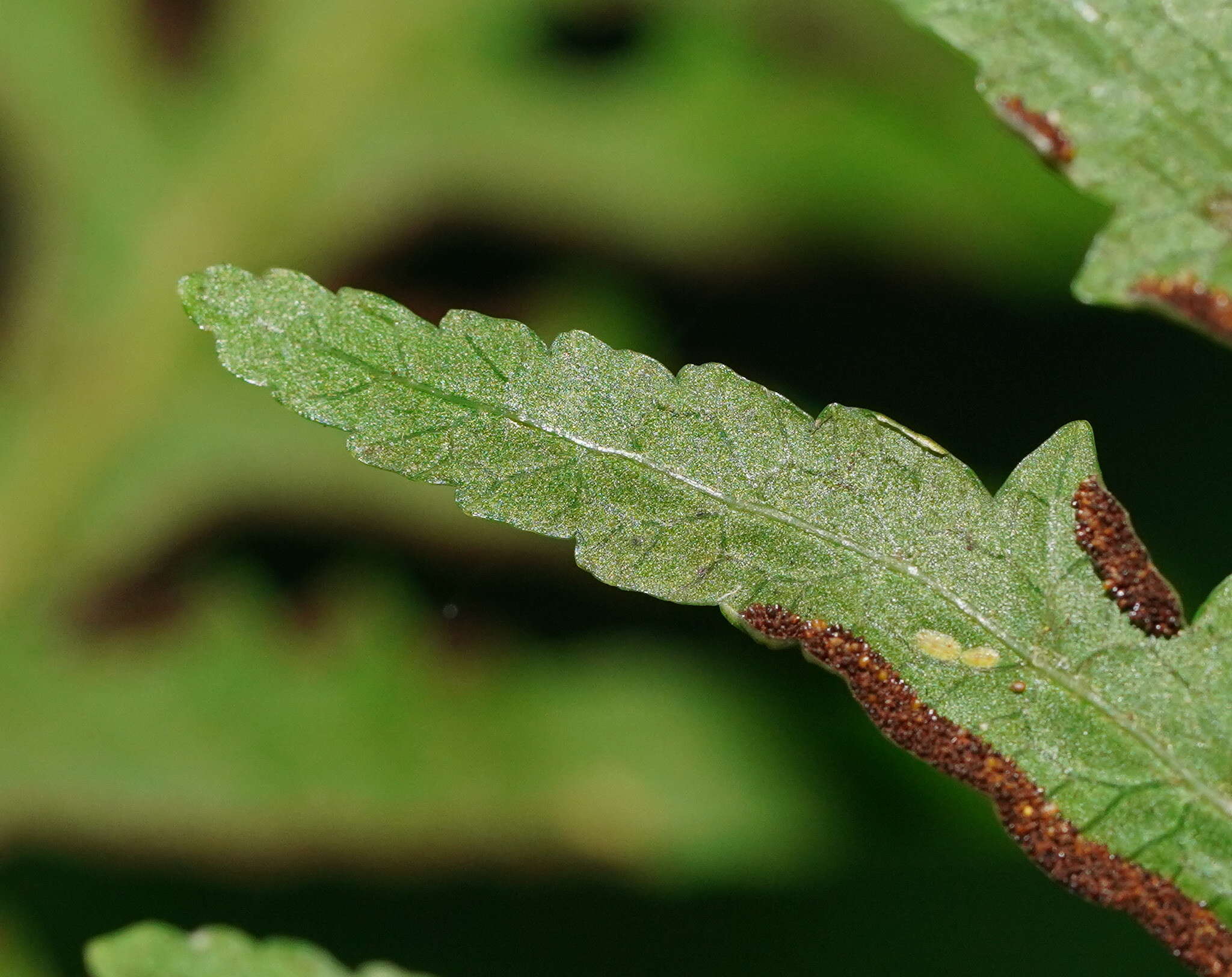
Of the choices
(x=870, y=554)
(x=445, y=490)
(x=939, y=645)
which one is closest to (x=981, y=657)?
(x=939, y=645)

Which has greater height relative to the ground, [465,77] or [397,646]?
[465,77]

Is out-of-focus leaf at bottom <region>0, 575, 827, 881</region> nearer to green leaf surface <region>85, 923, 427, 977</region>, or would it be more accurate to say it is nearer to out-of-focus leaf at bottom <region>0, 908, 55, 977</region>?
out-of-focus leaf at bottom <region>0, 908, 55, 977</region>

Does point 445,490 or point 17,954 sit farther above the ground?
point 445,490

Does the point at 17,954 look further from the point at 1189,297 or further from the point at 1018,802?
the point at 1189,297

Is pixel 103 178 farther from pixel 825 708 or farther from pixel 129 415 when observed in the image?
pixel 825 708

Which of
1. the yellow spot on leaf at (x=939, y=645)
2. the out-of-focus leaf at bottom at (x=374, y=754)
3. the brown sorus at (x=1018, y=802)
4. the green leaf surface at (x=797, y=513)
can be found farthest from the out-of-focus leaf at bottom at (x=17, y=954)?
the yellow spot on leaf at (x=939, y=645)

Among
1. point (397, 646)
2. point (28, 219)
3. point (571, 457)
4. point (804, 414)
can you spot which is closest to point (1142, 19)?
point (804, 414)

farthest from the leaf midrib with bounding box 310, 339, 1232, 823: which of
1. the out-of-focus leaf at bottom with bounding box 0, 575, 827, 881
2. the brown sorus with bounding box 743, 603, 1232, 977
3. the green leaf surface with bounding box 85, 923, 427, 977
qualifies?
the out-of-focus leaf at bottom with bounding box 0, 575, 827, 881
